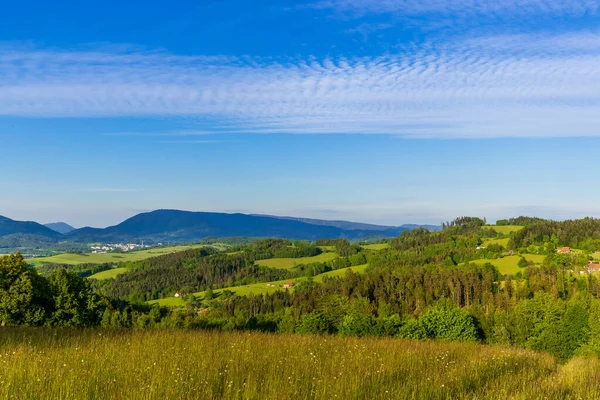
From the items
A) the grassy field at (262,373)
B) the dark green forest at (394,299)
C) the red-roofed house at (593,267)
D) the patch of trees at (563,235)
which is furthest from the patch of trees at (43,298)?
the patch of trees at (563,235)

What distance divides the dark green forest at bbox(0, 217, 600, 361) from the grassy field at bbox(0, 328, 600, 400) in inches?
247

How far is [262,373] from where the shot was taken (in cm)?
760

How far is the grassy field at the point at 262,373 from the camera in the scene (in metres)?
6.14

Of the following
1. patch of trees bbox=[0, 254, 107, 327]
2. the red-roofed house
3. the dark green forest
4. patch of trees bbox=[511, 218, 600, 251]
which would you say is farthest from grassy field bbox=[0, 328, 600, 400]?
patch of trees bbox=[511, 218, 600, 251]

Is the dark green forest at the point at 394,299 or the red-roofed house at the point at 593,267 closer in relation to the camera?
the dark green forest at the point at 394,299

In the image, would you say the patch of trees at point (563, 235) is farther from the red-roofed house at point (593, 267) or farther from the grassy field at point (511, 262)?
the red-roofed house at point (593, 267)

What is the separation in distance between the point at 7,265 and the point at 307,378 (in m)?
32.6

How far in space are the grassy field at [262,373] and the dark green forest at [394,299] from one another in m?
6.27

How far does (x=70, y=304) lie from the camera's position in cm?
3406

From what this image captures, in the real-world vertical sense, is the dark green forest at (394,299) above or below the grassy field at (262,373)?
below

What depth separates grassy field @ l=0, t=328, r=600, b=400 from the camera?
6141 mm

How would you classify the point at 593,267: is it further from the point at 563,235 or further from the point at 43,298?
the point at 43,298

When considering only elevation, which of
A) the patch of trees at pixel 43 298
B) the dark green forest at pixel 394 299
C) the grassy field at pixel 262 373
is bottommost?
the dark green forest at pixel 394 299

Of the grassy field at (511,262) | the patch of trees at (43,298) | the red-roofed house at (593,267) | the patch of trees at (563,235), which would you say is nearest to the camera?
the patch of trees at (43,298)
